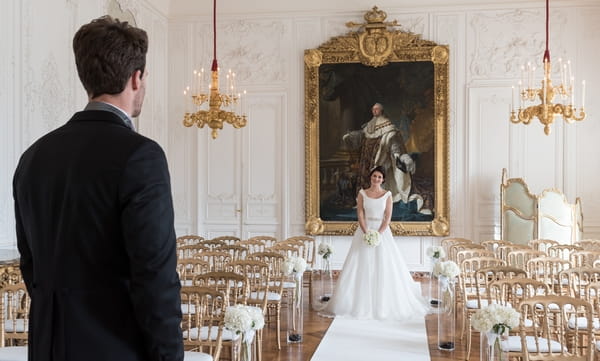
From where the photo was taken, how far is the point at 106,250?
1595 mm

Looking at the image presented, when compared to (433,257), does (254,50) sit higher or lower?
higher

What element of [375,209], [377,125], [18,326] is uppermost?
[377,125]

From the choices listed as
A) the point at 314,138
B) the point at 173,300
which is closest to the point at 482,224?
the point at 314,138

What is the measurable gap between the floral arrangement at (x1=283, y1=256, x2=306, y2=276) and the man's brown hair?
5.24 metres

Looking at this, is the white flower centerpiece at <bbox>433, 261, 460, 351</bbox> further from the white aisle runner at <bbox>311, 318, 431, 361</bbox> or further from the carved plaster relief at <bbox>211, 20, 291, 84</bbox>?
the carved plaster relief at <bbox>211, 20, 291, 84</bbox>

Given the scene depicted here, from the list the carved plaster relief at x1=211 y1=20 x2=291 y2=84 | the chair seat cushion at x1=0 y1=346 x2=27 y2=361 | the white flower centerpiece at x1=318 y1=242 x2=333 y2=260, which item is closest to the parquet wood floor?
the white flower centerpiece at x1=318 y1=242 x2=333 y2=260

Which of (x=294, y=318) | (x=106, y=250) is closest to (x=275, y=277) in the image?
(x=294, y=318)

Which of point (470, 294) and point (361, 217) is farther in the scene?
point (361, 217)

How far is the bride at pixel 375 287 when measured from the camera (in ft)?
27.2

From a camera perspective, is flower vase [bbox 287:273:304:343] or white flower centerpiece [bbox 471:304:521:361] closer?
white flower centerpiece [bbox 471:304:521:361]

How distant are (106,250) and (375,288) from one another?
23.4 feet

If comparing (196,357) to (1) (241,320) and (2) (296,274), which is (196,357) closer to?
(1) (241,320)

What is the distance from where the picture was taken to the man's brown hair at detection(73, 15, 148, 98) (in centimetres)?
160

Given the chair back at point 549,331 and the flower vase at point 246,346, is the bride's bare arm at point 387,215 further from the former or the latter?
the flower vase at point 246,346
